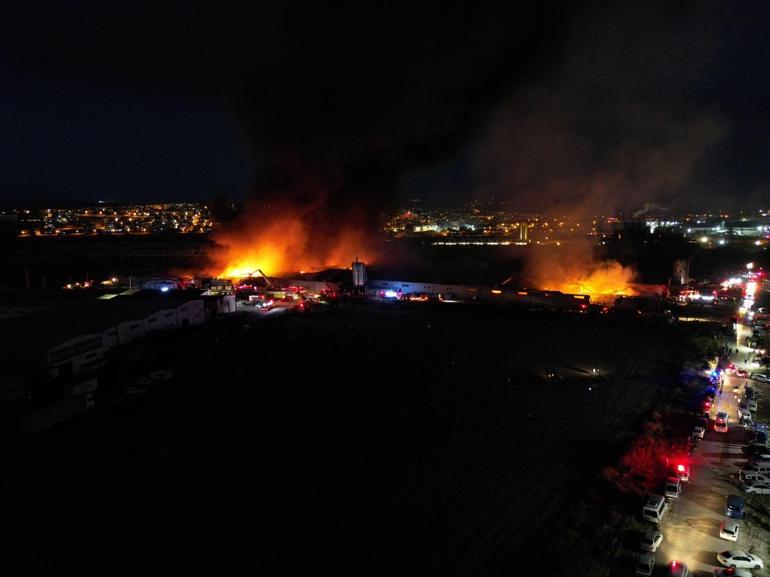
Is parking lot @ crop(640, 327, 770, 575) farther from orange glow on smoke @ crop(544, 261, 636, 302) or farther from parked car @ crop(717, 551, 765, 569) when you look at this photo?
orange glow on smoke @ crop(544, 261, 636, 302)

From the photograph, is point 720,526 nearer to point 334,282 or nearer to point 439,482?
point 439,482

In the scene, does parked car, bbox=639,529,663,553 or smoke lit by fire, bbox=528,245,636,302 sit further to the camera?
smoke lit by fire, bbox=528,245,636,302

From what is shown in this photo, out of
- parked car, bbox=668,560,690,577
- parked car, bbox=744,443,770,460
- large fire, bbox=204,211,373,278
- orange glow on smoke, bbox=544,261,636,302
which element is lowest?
parked car, bbox=668,560,690,577

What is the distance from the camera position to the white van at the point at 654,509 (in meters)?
5.20

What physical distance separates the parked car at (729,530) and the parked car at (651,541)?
58 centimetres

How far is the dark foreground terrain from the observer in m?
5.03

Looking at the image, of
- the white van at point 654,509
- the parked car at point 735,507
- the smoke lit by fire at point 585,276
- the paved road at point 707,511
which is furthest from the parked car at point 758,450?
the smoke lit by fire at point 585,276

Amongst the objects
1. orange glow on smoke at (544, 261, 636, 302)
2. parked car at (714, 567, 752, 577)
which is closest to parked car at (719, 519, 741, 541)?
parked car at (714, 567, 752, 577)

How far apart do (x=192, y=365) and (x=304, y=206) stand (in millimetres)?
12805

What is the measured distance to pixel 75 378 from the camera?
9516 millimetres

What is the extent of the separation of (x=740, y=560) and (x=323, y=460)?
4.30m

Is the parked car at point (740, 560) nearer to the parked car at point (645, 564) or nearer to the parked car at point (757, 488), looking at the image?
the parked car at point (645, 564)

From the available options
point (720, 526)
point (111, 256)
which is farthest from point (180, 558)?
point (111, 256)

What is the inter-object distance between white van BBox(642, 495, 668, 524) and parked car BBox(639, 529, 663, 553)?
0.74 feet
